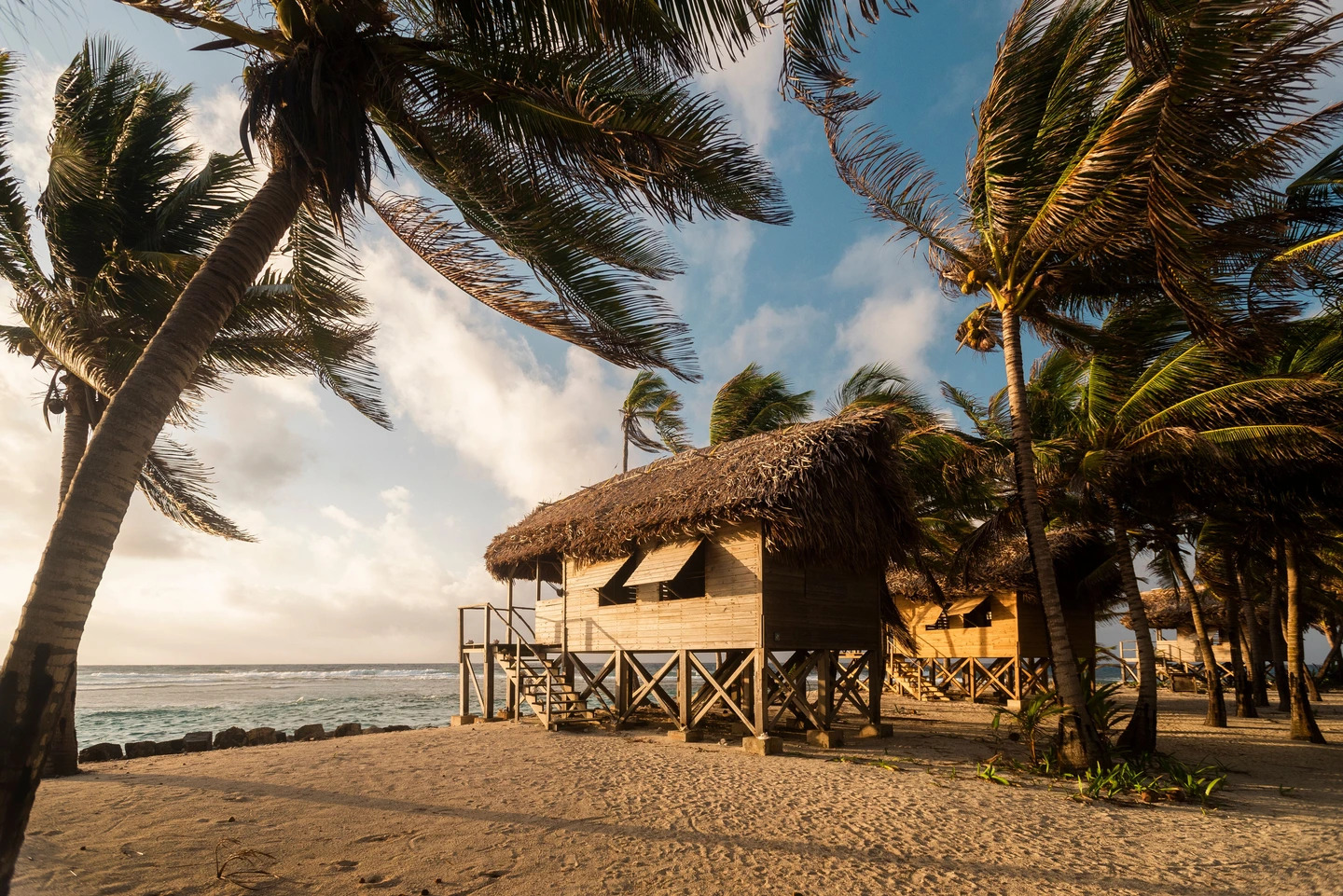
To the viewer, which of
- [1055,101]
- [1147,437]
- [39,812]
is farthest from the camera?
[1147,437]

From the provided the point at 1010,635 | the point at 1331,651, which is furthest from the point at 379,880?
the point at 1331,651

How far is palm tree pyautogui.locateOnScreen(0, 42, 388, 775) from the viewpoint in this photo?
279 inches

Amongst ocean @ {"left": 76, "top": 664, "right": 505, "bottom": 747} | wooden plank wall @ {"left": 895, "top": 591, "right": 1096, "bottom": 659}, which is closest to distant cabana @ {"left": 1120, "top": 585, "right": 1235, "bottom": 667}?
wooden plank wall @ {"left": 895, "top": 591, "right": 1096, "bottom": 659}

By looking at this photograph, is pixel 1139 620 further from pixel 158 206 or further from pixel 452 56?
pixel 158 206

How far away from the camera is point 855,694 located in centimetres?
1488

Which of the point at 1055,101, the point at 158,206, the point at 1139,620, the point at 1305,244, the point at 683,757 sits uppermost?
the point at 1055,101

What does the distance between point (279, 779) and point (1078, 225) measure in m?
10.9

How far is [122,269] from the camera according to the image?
8031 millimetres

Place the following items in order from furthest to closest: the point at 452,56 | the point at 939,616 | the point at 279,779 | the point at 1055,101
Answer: the point at 939,616, the point at 279,779, the point at 1055,101, the point at 452,56

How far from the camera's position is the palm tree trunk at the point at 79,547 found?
358 cm

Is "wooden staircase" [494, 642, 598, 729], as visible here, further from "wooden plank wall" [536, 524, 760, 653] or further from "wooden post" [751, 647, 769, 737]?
"wooden post" [751, 647, 769, 737]

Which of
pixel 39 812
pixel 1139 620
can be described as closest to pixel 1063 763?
pixel 1139 620

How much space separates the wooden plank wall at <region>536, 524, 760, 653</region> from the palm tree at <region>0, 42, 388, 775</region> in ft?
20.5

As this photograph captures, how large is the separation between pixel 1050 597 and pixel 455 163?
8275 millimetres
